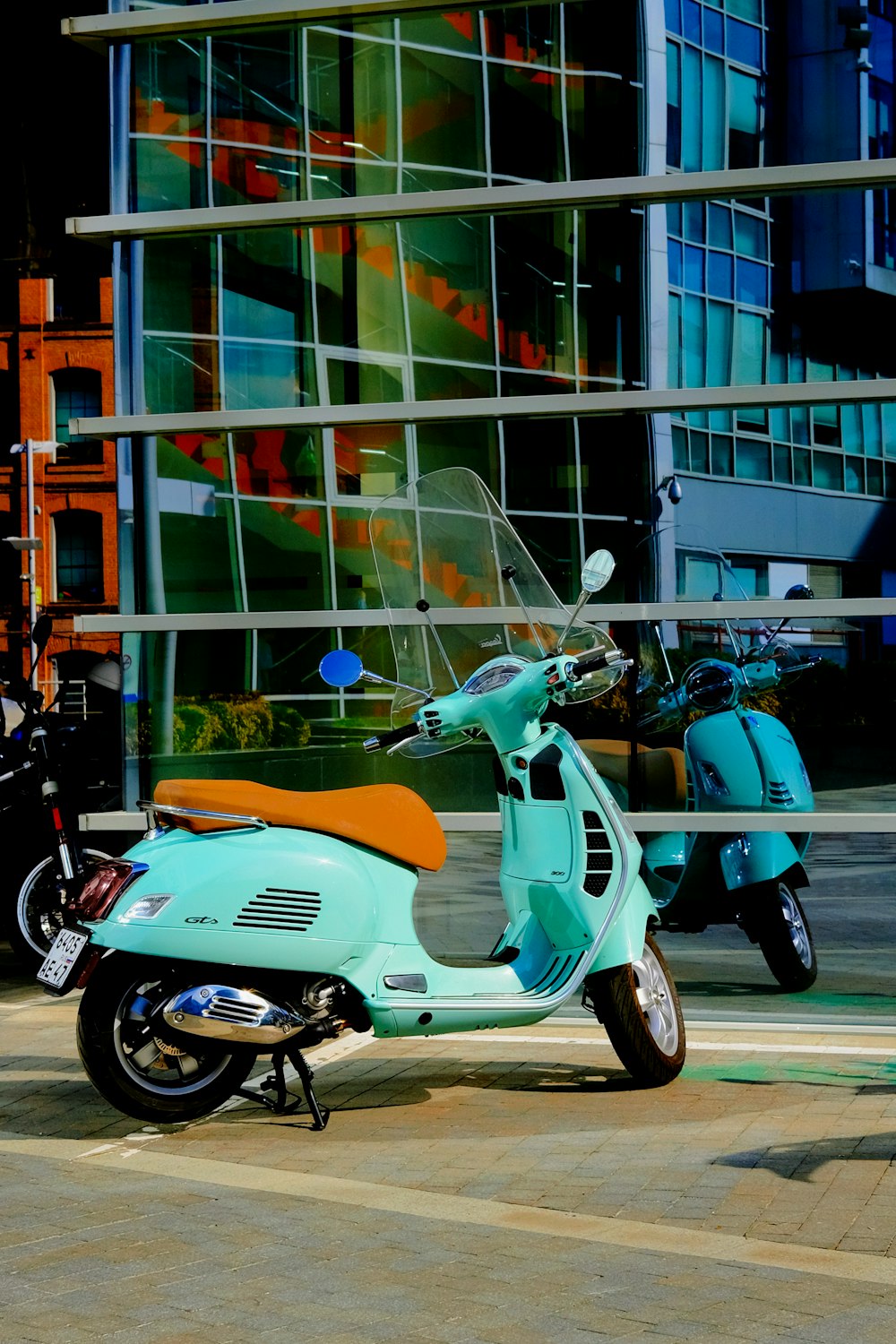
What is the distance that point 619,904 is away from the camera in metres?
5.92

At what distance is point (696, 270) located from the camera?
7879 millimetres

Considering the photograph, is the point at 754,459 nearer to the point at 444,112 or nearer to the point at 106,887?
the point at 444,112

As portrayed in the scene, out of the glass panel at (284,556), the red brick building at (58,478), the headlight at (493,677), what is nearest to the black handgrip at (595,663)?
the headlight at (493,677)

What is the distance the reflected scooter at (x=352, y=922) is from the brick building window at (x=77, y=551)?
39819 mm

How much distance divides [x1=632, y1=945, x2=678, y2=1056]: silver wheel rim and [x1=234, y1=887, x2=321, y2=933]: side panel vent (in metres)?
1.18

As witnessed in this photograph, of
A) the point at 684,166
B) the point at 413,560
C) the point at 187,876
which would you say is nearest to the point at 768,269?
the point at 684,166

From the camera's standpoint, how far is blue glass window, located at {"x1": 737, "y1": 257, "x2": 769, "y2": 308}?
25.5 ft

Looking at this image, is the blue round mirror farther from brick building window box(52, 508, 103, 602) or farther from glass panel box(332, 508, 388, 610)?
brick building window box(52, 508, 103, 602)

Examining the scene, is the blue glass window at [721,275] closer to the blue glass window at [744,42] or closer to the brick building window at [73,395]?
the blue glass window at [744,42]

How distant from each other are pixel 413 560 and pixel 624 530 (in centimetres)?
149

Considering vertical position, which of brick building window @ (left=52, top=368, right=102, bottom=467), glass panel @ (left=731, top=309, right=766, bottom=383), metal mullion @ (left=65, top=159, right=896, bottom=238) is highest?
brick building window @ (left=52, top=368, right=102, bottom=467)

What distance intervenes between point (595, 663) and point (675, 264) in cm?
291

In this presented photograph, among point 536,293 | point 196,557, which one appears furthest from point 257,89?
point 196,557

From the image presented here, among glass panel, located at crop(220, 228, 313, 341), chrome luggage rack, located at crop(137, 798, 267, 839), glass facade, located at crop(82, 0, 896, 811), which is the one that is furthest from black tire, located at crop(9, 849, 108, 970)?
chrome luggage rack, located at crop(137, 798, 267, 839)
